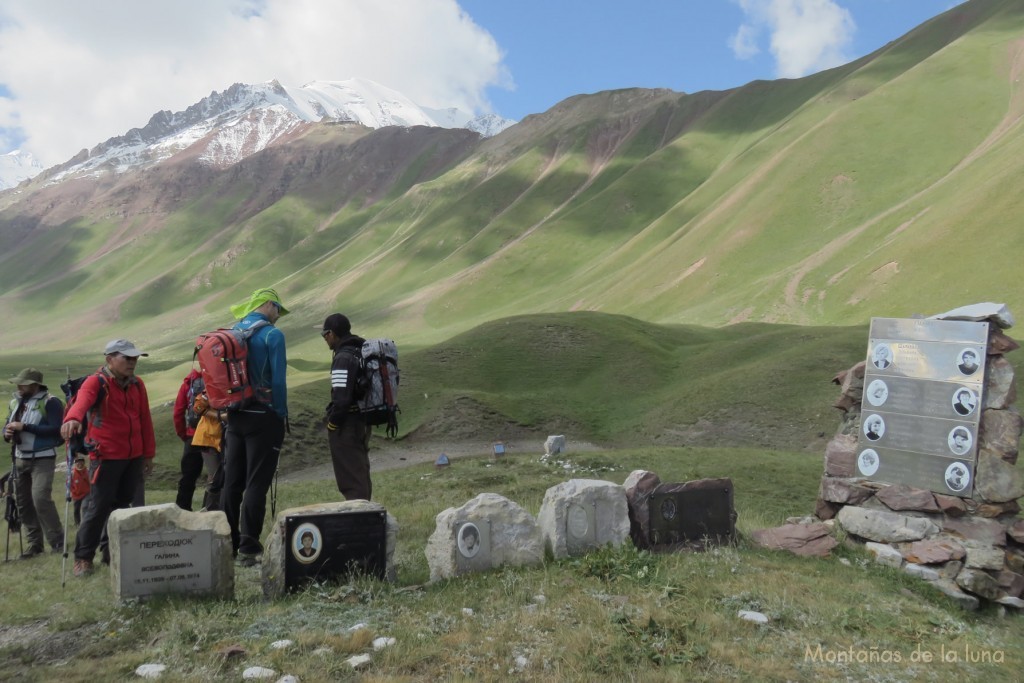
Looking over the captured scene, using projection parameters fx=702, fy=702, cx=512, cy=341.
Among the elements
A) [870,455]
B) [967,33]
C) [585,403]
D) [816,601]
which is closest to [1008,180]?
[585,403]

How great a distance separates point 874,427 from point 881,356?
1359mm

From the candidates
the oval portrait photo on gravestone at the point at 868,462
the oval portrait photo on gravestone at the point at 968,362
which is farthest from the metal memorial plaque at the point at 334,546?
the oval portrait photo on gravestone at the point at 968,362

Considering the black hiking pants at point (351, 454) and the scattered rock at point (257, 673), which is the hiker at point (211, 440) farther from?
the scattered rock at point (257, 673)

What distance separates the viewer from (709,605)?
7.76 meters

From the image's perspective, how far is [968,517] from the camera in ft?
39.6

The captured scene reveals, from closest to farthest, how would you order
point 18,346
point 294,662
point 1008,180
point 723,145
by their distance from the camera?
point 294,662
point 1008,180
point 723,145
point 18,346

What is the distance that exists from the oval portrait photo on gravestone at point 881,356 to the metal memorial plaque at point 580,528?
7.12 metres

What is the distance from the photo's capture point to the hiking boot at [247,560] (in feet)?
30.2

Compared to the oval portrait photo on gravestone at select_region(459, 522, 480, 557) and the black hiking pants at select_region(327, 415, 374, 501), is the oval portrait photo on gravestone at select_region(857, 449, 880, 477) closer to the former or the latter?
the oval portrait photo on gravestone at select_region(459, 522, 480, 557)

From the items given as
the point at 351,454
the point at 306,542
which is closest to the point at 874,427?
the point at 351,454

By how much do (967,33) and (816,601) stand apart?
144 m

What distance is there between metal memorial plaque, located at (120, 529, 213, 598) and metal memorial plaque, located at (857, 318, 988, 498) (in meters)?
11.4

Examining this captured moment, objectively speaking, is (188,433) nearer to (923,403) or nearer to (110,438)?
(110,438)

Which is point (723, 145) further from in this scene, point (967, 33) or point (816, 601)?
point (816, 601)
